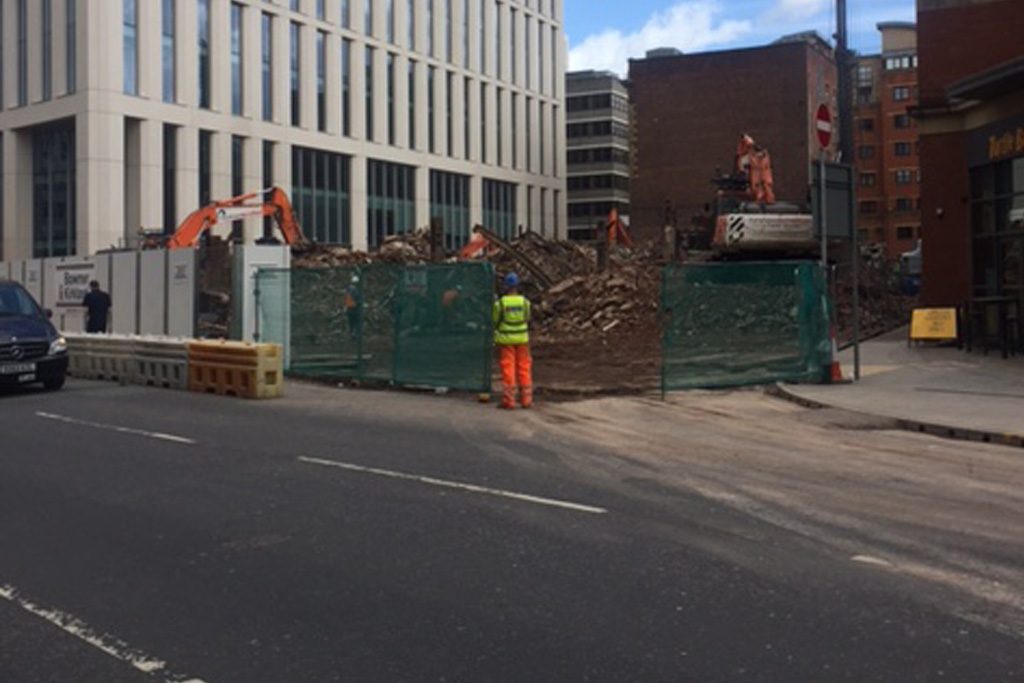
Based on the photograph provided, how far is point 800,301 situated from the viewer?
16.6m

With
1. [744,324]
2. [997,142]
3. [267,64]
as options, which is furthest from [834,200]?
[267,64]

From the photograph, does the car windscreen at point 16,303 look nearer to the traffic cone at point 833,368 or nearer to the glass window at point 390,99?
the traffic cone at point 833,368

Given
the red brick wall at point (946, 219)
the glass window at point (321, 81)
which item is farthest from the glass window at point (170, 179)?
the red brick wall at point (946, 219)

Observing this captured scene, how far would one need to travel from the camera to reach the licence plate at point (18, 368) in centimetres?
1564

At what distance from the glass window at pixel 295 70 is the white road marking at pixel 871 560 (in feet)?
160

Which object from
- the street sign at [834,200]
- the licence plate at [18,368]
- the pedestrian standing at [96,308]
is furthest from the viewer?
the pedestrian standing at [96,308]

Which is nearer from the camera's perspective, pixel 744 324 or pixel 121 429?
pixel 121 429

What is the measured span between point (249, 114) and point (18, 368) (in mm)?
35077

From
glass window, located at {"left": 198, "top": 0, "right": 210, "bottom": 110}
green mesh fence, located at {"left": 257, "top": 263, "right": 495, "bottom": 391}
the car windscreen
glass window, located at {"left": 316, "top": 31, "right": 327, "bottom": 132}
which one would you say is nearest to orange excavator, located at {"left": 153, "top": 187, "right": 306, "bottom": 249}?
green mesh fence, located at {"left": 257, "top": 263, "right": 495, "bottom": 391}

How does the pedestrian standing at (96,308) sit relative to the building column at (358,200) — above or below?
below

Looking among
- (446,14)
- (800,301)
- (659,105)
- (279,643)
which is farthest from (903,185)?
(279,643)

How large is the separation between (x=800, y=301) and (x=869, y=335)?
10.3 m

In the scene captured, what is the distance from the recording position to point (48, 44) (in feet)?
146

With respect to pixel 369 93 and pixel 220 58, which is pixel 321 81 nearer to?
pixel 369 93
